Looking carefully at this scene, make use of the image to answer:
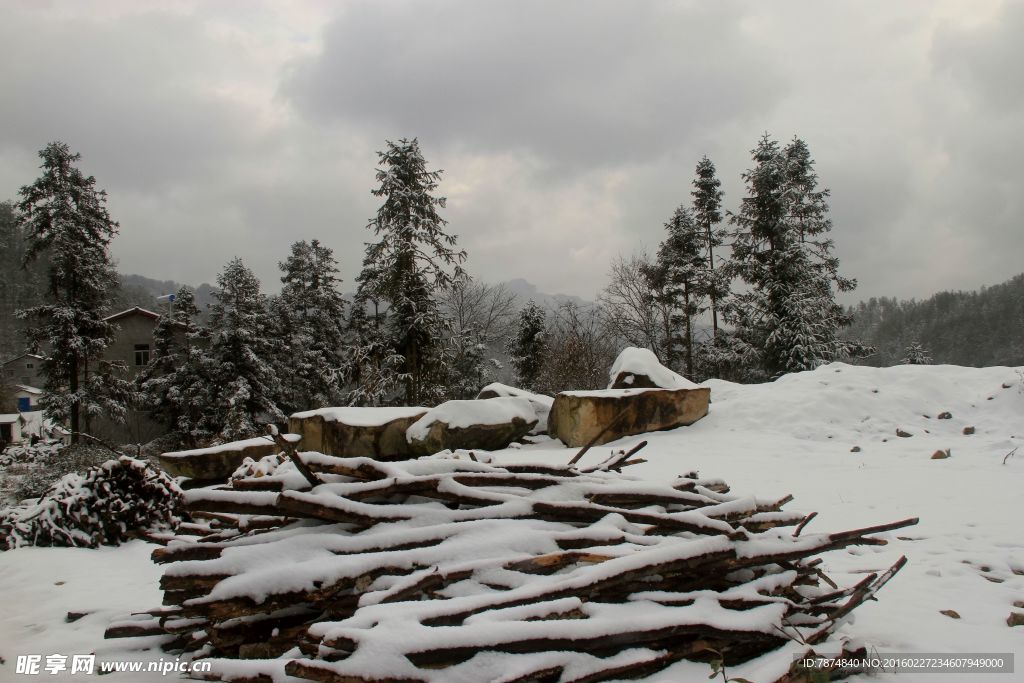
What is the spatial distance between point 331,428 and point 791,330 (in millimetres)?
18314

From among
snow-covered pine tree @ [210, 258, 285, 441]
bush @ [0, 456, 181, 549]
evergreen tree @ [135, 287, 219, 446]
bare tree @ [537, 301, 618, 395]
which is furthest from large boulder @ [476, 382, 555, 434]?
evergreen tree @ [135, 287, 219, 446]

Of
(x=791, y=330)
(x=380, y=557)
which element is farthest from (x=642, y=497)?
(x=791, y=330)

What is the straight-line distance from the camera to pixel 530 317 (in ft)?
91.6

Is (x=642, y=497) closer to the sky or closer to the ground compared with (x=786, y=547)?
closer to the sky

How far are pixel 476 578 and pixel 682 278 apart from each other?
2482 centimetres

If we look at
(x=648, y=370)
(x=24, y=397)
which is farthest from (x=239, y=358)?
(x=24, y=397)

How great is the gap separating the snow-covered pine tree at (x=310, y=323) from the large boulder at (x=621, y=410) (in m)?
20.6

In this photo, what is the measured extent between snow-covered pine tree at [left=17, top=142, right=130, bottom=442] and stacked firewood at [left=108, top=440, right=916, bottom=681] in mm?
23716

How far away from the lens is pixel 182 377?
83.0ft

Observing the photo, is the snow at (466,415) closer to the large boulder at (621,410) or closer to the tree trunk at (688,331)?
the large boulder at (621,410)

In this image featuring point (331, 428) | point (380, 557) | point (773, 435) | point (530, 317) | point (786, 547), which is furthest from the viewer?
point (530, 317)

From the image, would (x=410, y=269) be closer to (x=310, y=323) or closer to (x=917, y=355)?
(x=310, y=323)

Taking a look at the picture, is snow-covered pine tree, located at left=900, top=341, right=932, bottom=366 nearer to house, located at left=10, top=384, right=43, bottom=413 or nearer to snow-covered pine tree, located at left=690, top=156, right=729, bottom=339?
snow-covered pine tree, located at left=690, top=156, right=729, bottom=339

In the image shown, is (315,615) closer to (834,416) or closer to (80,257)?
(834,416)
